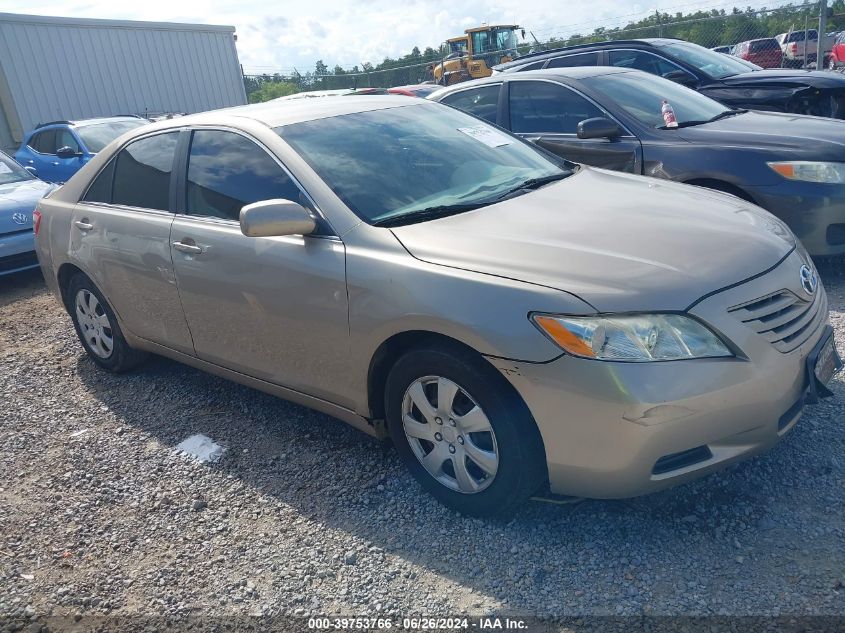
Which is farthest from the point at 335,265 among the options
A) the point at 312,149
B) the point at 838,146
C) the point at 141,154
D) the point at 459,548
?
the point at 838,146

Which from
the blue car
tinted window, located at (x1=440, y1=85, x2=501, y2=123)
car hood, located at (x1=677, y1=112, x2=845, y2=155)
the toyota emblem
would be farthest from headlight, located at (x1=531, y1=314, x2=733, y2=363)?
the blue car

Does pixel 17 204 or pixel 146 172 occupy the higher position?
pixel 146 172

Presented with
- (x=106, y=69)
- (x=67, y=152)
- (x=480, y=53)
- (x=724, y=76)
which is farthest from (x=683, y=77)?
(x=480, y=53)

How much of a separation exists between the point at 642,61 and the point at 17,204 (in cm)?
689

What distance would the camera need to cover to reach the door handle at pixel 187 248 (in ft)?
11.6

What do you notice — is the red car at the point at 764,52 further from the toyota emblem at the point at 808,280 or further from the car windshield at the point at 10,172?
the toyota emblem at the point at 808,280

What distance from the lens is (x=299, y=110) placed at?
368cm

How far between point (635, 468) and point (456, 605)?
76cm

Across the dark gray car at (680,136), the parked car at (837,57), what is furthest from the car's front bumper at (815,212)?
the parked car at (837,57)

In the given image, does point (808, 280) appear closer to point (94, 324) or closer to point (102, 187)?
point (102, 187)

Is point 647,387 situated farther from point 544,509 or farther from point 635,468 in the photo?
point 544,509

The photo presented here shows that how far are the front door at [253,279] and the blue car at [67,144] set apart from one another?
7577 mm

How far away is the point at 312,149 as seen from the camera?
3305mm

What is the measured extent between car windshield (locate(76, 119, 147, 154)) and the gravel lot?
7.62m
